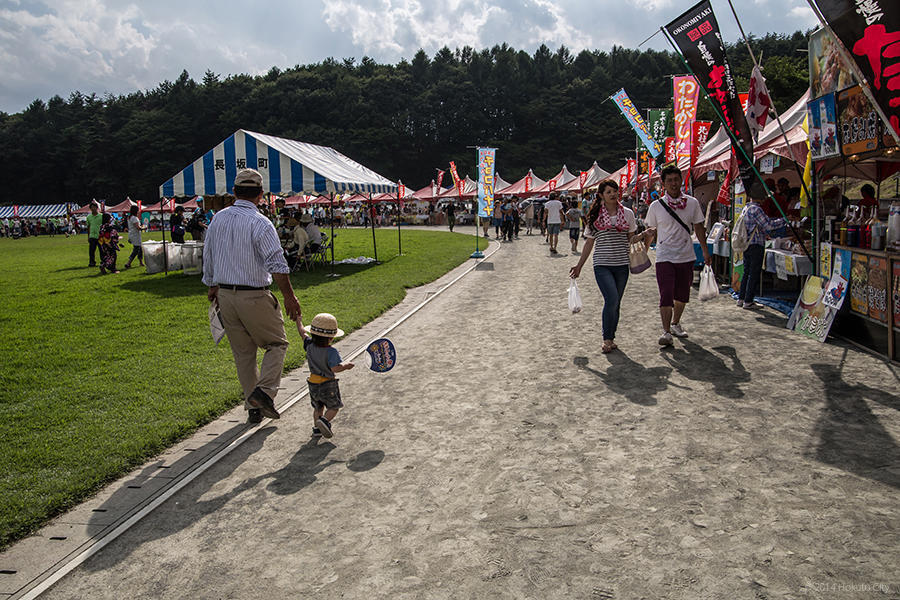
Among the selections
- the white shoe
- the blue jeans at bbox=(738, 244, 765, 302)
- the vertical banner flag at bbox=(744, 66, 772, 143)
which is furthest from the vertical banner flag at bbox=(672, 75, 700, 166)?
the white shoe

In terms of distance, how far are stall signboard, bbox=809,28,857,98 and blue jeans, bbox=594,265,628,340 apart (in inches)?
129

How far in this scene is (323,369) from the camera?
4648 mm

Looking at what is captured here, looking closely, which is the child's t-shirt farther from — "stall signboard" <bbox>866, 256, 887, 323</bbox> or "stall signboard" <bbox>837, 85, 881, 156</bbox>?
"stall signboard" <bbox>837, 85, 881, 156</bbox>

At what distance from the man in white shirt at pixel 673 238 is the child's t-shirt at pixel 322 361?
3913mm

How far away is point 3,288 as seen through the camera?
14852mm

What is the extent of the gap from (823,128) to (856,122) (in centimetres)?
62

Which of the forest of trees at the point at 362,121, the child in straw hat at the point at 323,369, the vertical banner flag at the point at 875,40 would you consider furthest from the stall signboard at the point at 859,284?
the forest of trees at the point at 362,121

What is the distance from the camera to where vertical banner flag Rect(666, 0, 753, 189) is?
8.33 m

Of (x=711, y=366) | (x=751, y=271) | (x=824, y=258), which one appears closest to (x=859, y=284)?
(x=824, y=258)

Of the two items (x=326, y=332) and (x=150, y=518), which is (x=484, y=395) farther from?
(x=150, y=518)

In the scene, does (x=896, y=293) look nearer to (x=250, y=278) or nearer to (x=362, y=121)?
(x=250, y=278)

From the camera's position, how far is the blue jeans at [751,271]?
9.46 m

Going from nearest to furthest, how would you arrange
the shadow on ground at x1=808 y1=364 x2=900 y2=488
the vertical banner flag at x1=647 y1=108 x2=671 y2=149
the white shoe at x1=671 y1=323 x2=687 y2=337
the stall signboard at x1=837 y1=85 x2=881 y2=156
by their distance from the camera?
the shadow on ground at x1=808 y1=364 x2=900 y2=488 → the stall signboard at x1=837 y1=85 x2=881 y2=156 → the white shoe at x1=671 y1=323 x2=687 y2=337 → the vertical banner flag at x1=647 y1=108 x2=671 y2=149

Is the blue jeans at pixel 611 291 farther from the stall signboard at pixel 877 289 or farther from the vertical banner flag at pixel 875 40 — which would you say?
the vertical banner flag at pixel 875 40
